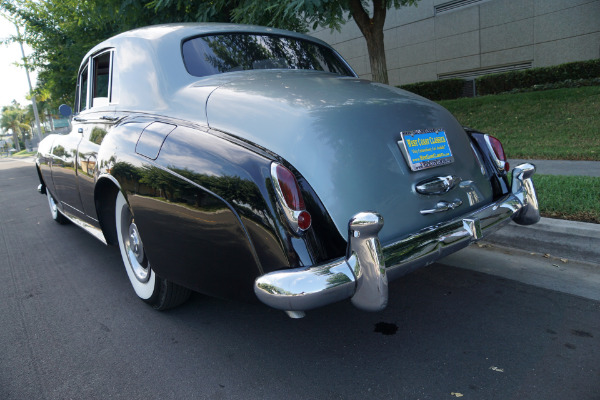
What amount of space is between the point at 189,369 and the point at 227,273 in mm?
653

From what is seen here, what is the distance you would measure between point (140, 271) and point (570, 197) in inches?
161

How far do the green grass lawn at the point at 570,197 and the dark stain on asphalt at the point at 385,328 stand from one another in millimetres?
2337

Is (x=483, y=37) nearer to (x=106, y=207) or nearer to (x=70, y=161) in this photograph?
(x=70, y=161)

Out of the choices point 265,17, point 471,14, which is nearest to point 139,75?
point 265,17

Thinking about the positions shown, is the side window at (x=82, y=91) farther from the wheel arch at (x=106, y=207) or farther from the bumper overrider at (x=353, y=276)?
the bumper overrider at (x=353, y=276)

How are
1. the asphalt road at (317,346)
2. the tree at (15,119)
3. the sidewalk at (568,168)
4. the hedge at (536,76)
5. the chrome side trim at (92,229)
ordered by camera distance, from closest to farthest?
the asphalt road at (317,346)
the chrome side trim at (92,229)
the sidewalk at (568,168)
the hedge at (536,76)
the tree at (15,119)

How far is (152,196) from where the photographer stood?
2.63 metres

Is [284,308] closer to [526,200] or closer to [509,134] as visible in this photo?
[526,200]

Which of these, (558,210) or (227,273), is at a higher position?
(227,273)

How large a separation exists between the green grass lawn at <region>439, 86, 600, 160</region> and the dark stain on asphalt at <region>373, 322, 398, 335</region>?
585 centimetres

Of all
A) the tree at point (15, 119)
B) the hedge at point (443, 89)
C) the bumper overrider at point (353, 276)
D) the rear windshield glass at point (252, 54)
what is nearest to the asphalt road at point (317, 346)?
the bumper overrider at point (353, 276)

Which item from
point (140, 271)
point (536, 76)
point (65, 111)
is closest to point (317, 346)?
point (140, 271)

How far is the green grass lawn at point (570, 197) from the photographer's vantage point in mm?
4207

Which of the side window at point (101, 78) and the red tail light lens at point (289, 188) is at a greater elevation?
the side window at point (101, 78)
